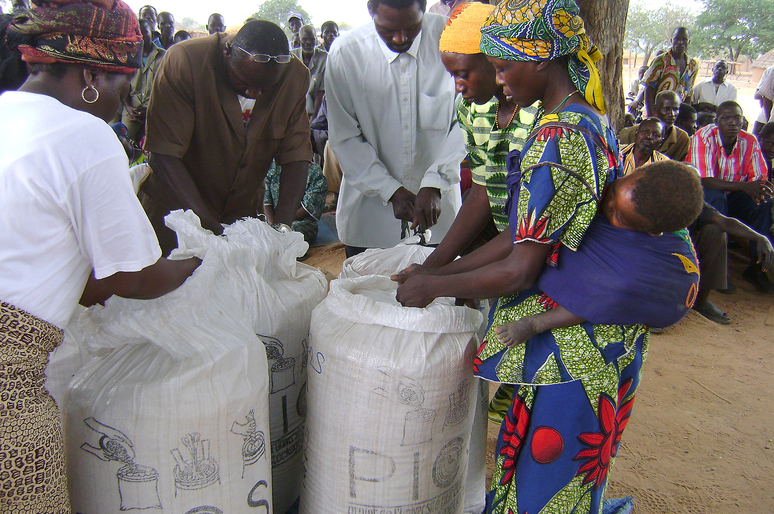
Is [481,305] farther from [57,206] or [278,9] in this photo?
[278,9]

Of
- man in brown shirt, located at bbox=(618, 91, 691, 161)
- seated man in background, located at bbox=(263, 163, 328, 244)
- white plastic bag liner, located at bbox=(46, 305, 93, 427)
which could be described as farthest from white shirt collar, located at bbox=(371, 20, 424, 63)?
man in brown shirt, located at bbox=(618, 91, 691, 161)

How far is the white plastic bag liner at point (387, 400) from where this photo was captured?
134 centimetres

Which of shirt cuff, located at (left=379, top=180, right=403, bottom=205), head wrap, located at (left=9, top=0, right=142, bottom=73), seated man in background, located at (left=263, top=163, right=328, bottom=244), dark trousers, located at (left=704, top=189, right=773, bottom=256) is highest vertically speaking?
head wrap, located at (left=9, top=0, right=142, bottom=73)

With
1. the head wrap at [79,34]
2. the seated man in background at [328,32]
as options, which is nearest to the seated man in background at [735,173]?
the head wrap at [79,34]

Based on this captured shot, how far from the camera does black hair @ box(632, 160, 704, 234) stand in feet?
3.52

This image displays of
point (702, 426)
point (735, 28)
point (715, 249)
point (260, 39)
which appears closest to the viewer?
point (260, 39)

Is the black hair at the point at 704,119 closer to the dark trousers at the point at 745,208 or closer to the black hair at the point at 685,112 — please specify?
the black hair at the point at 685,112

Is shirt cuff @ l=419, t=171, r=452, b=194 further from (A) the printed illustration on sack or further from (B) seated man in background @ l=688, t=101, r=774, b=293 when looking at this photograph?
(B) seated man in background @ l=688, t=101, r=774, b=293

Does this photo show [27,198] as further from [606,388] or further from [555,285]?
[606,388]

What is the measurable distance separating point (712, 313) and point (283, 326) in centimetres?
368

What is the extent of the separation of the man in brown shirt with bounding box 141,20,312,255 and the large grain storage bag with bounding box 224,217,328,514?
423mm

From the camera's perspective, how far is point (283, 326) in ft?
5.25

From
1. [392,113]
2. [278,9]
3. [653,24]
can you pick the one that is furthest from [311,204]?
[653,24]

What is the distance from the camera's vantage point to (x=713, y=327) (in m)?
3.87
